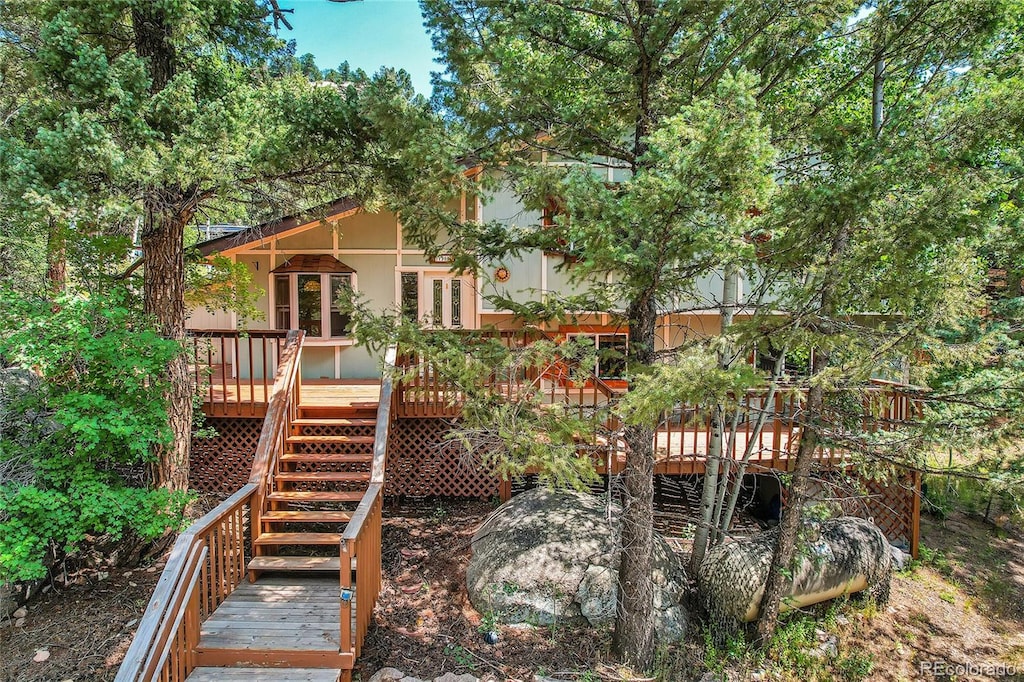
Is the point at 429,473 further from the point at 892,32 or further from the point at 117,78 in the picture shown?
the point at 892,32

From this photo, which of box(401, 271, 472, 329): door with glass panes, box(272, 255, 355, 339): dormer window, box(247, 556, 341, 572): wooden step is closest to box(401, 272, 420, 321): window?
box(401, 271, 472, 329): door with glass panes

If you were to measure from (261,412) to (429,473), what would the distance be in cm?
246

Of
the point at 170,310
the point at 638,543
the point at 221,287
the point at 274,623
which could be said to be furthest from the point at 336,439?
the point at 221,287

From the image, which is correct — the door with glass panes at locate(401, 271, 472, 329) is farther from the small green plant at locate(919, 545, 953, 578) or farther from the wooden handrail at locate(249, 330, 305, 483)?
the small green plant at locate(919, 545, 953, 578)

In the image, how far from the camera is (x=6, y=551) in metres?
4.32

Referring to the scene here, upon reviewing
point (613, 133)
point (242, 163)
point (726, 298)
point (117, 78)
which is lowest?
point (726, 298)

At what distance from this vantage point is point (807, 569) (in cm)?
537

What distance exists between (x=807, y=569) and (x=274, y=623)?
541 centimetres

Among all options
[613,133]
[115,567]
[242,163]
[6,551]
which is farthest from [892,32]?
[115,567]

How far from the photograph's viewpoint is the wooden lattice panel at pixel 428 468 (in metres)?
6.99

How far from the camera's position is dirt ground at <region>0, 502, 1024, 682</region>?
4.32 m

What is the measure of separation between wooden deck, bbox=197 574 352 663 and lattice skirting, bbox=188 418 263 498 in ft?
7.45

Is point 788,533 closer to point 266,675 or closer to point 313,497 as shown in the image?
point 266,675

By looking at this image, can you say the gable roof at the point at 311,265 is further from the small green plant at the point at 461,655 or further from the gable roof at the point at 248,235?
the small green plant at the point at 461,655
